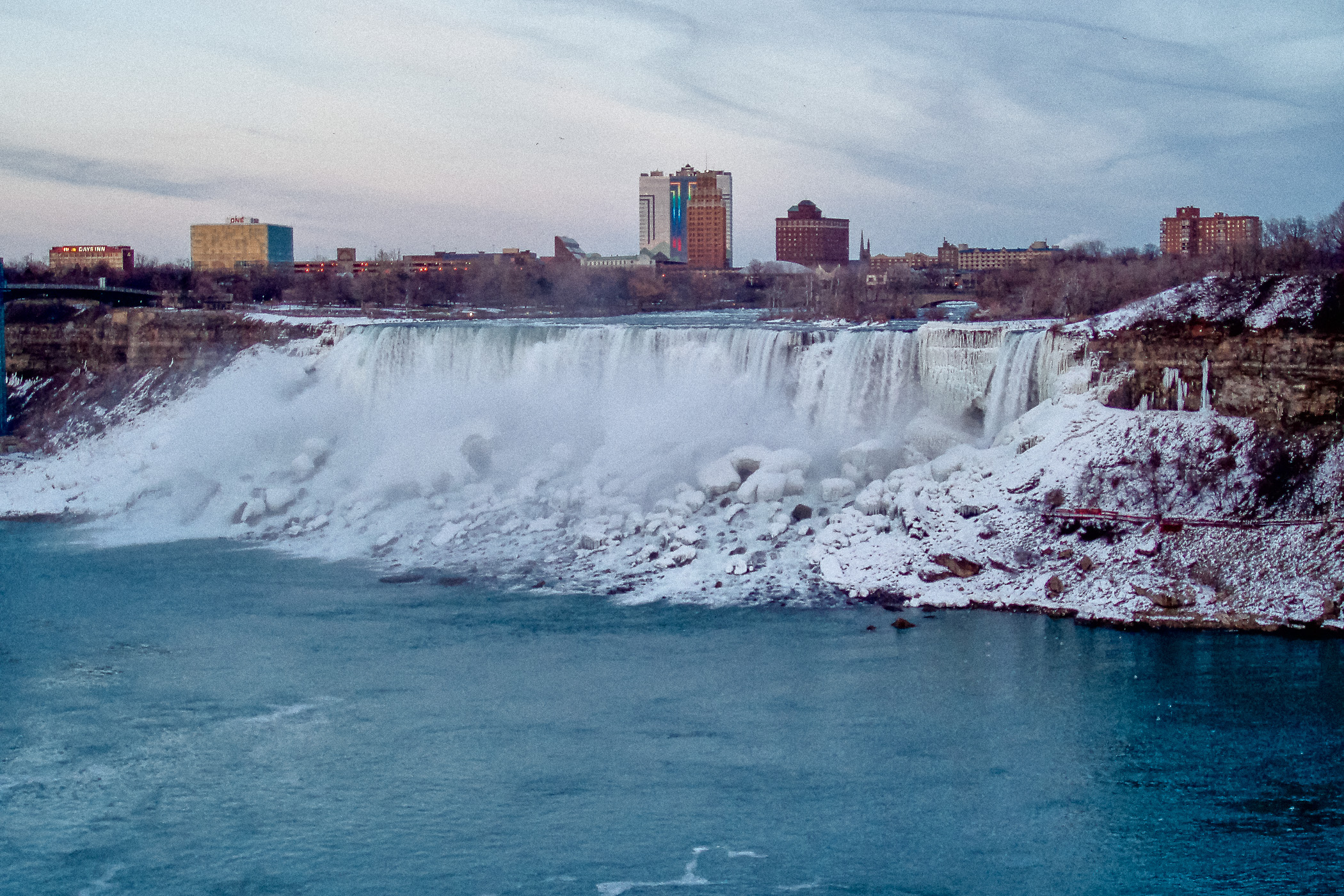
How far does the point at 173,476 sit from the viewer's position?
35.3 m

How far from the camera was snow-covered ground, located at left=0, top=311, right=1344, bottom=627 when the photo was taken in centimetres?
2406

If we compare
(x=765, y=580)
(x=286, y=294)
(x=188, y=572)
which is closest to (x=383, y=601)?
(x=188, y=572)

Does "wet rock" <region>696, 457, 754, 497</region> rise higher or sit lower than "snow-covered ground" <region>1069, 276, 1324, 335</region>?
lower

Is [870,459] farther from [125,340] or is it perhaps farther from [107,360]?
[107,360]

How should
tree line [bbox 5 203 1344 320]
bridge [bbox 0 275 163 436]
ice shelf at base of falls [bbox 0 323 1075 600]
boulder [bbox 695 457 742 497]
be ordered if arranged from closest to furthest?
1. ice shelf at base of falls [bbox 0 323 1075 600]
2. boulder [bbox 695 457 742 497]
3. tree line [bbox 5 203 1344 320]
4. bridge [bbox 0 275 163 436]

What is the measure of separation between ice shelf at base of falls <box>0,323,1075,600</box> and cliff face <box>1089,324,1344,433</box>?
1.71 m

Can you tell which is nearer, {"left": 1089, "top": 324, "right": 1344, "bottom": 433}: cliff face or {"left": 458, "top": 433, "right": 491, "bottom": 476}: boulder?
{"left": 1089, "top": 324, "right": 1344, "bottom": 433}: cliff face

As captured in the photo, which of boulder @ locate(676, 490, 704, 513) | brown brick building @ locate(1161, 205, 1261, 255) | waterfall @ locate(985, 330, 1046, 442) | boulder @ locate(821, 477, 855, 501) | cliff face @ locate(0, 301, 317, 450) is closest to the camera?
boulder @ locate(821, 477, 855, 501)

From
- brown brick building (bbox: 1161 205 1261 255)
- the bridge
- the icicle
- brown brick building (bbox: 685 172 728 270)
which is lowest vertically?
the icicle

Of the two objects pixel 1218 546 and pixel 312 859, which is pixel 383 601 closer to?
pixel 312 859

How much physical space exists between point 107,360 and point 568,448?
80.0ft

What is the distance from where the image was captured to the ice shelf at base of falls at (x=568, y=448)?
2736 cm

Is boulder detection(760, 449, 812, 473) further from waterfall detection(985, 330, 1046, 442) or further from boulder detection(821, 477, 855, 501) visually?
waterfall detection(985, 330, 1046, 442)

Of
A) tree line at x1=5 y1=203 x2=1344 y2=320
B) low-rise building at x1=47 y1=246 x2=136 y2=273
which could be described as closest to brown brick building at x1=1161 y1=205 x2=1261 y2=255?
tree line at x1=5 y1=203 x2=1344 y2=320
